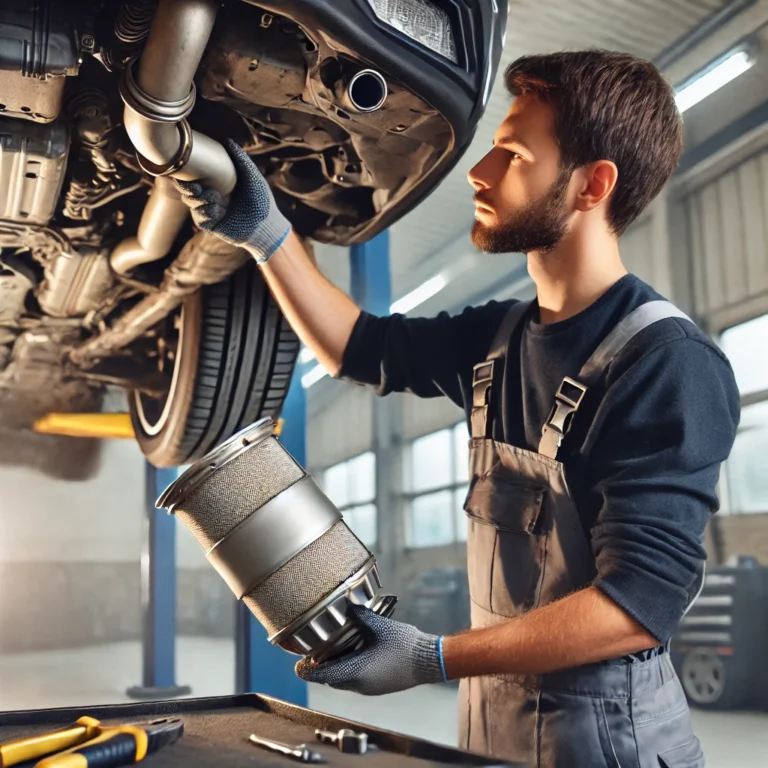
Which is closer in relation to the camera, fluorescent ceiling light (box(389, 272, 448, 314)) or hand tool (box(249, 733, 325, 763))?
hand tool (box(249, 733, 325, 763))

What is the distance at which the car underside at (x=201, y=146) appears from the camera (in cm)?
87

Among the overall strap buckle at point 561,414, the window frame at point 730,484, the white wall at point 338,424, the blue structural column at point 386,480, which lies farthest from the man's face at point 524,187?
the white wall at point 338,424

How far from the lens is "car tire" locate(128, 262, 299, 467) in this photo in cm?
150

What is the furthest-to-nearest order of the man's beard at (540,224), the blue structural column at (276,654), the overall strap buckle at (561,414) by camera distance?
the blue structural column at (276,654)
the man's beard at (540,224)
the overall strap buckle at (561,414)

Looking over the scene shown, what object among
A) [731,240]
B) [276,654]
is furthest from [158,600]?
[731,240]

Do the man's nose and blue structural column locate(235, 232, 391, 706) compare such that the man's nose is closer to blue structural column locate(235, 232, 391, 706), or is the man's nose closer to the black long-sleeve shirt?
the black long-sleeve shirt

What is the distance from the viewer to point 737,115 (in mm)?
3486

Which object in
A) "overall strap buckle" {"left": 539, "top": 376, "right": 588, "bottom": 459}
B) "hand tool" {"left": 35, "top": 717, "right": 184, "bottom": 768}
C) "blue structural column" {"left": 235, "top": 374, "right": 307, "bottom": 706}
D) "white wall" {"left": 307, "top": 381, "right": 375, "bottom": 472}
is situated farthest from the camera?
"white wall" {"left": 307, "top": 381, "right": 375, "bottom": 472}

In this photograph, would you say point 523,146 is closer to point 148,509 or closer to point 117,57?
point 117,57

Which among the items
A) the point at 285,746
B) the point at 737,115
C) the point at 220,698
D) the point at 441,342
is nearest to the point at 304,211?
the point at 441,342

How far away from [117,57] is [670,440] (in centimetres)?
74

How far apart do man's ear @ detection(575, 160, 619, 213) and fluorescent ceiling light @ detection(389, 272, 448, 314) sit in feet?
14.2

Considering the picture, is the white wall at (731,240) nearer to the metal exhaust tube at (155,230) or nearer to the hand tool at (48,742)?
the metal exhaust tube at (155,230)

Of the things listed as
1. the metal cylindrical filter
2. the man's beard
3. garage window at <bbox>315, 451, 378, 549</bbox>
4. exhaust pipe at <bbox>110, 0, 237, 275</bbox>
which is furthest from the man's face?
garage window at <bbox>315, 451, 378, 549</bbox>
